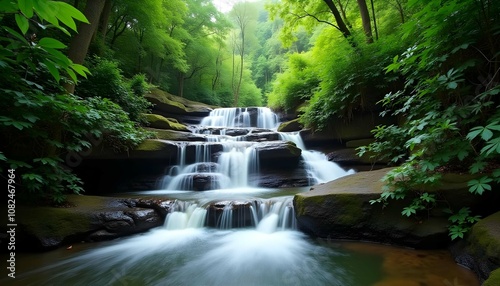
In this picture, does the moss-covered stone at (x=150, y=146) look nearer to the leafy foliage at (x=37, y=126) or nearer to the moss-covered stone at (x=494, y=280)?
the leafy foliage at (x=37, y=126)

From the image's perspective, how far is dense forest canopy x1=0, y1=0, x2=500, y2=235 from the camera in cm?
237

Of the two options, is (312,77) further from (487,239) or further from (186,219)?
(487,239)

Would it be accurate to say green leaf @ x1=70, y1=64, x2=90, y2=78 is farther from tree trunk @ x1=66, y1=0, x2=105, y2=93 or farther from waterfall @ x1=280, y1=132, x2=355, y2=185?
waterfall @ x1=280, y1=132, x2=355, y2=185

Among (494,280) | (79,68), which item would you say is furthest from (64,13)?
(494,280)

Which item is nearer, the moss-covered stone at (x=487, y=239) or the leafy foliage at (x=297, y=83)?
the moss-covered stone at (x=487, y=239)

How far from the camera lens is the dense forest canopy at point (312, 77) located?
2.37m

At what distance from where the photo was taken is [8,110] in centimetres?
282

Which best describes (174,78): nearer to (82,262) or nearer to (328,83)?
(328,83)

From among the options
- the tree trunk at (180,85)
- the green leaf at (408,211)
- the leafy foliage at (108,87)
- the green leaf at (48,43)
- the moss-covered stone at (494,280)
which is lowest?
the moss-covered stone at (494,280)

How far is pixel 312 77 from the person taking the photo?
1036cm

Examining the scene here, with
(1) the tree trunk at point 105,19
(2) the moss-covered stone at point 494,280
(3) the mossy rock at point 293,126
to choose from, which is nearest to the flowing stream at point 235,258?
(2) the moss-covered stone at point 494,280

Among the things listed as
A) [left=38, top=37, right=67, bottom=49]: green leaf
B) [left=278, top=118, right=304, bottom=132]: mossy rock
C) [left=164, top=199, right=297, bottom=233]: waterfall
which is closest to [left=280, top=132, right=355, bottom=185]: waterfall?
[left=278, top=118, right=304, bottom=132]: mossy rock

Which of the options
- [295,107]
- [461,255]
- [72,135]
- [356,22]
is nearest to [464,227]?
[461,255]

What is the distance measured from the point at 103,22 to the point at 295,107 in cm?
958
